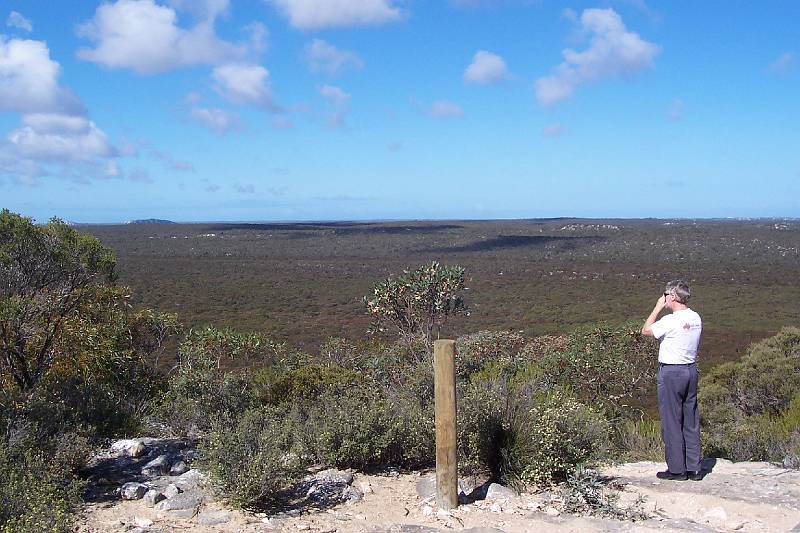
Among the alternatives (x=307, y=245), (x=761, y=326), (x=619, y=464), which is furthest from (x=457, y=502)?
(x=307, y=245)

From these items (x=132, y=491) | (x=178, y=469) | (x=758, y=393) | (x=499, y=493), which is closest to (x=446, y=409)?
(x=499, y=493)

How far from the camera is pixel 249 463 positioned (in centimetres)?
579

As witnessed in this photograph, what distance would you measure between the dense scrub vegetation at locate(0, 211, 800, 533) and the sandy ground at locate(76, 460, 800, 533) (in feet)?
0.94

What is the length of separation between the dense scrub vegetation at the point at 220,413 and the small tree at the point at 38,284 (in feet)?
0.04

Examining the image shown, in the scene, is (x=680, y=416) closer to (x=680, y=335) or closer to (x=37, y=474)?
(x=680, y=335)

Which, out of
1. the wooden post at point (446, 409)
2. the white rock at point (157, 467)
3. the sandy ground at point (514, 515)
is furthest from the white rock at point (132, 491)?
the wooden post at point (446, 409)

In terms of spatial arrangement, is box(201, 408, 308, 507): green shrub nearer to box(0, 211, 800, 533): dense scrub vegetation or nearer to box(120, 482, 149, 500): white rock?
box(0, 211, 800, 533): dense scrub vegetation

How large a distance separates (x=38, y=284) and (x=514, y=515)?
16.1 ft

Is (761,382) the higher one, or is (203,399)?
(203,399)

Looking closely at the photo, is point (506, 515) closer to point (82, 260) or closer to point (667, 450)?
point (667, 450)

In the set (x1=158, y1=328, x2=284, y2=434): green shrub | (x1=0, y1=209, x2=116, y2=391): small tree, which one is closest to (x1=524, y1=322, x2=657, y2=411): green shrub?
(x1=158, y1=328, x2=284, y2=434): green shrub

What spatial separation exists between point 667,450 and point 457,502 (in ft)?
6.13

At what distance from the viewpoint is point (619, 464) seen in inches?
266

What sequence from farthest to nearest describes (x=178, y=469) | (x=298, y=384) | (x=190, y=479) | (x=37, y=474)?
(x=298, y=384) → (x=178, y=469) → (x=190, y=479) → (x=37, y=474)
